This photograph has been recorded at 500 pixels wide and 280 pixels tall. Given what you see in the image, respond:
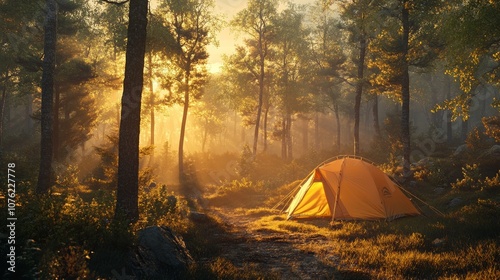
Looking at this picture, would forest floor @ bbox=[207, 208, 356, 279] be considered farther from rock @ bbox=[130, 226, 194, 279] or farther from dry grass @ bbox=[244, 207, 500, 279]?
rock @ bbox=[130, 226, 194, 279]

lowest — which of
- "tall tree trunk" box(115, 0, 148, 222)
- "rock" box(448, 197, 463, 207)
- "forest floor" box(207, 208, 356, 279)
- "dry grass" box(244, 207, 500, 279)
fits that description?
"forest floor" box(207, 208, 356, 279)

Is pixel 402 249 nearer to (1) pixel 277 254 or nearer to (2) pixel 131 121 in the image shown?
(1) pixel 277 254

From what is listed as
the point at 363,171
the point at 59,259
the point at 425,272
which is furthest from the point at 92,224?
the point at 363,171

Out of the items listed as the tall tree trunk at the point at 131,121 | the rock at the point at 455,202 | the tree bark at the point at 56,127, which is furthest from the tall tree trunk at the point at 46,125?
the rock at the point at 455,202

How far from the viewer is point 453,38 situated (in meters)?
11.5

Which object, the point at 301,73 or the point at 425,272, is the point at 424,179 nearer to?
the point at 425,272

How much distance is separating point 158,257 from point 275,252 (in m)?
3.46

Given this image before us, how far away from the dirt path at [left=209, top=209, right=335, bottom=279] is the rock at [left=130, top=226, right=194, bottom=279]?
1619mm

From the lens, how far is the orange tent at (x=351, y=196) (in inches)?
488

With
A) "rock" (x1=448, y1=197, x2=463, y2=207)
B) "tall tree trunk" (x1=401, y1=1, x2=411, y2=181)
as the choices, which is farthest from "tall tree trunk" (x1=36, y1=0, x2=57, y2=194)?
"tall tree trunk" (x1=401, y1=1, x2=411, y2=181)

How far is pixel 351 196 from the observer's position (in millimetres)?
12828

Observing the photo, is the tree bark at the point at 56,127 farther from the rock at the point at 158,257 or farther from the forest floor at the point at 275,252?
the rock at the point at 158,257

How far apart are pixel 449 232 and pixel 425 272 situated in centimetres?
324

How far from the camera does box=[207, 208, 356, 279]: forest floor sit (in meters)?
7.20
